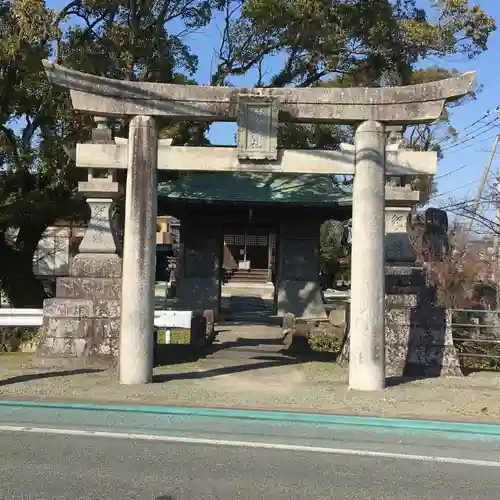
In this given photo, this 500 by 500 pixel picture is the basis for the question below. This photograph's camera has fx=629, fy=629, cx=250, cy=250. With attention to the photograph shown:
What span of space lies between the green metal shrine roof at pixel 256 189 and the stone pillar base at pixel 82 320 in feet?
20.0

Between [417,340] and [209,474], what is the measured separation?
623 centimetres

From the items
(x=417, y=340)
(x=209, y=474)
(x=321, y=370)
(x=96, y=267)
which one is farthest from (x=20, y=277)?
(x=209, y=474)

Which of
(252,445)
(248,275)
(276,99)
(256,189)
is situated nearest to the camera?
(252,445)

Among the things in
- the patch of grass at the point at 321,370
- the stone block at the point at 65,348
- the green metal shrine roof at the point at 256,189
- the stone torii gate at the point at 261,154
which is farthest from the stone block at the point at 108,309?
the green metal shrine roof at the point at 256,189

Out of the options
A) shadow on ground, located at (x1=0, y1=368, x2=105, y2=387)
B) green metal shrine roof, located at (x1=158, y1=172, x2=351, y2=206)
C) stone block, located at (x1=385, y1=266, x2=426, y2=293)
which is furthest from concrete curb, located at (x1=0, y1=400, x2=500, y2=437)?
green metal shrine roof, located at (x1=158, y1=172, x2=351, y2=206)

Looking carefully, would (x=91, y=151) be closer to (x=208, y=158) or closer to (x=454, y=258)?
(x=208, y=158)

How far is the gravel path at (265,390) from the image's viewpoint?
8.29m

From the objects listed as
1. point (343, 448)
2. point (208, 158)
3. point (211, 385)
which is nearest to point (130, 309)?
point (211, 385)

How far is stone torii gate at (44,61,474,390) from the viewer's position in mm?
9219

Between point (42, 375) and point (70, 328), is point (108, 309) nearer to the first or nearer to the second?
point (70, 328)

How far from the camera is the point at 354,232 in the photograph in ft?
30.6

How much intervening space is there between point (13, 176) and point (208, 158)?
8537 millimetres

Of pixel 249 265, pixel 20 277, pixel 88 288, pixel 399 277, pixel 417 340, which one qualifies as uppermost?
pixel 249 265

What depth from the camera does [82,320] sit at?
11.2 m
